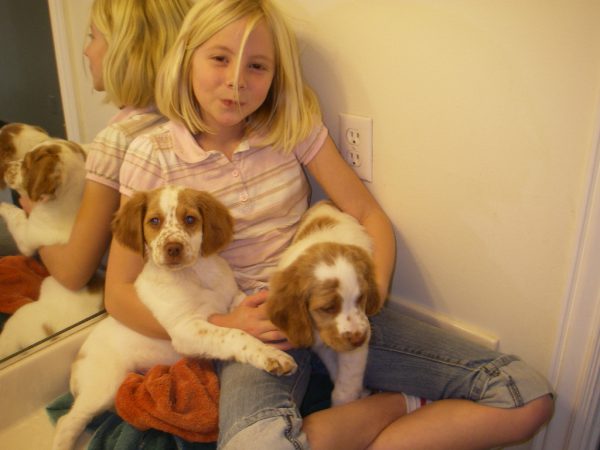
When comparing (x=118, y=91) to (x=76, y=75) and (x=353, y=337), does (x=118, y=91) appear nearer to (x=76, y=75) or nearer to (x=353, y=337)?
(x=76, y=75)

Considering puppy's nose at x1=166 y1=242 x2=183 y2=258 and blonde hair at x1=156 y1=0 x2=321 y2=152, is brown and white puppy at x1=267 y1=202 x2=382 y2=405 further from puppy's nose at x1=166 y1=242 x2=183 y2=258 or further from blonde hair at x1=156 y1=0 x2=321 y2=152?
blonde hair at x1=156 y1=0 x2=321 y2=152

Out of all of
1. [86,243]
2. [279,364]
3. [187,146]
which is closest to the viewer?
[279,364]

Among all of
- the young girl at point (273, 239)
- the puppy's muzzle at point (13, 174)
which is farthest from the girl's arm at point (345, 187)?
the puppy's muzzle at point (13, 174)

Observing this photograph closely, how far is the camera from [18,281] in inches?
69.8

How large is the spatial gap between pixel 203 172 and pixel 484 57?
0.83m

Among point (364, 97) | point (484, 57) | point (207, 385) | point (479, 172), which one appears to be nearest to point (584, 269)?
point (479, 172)

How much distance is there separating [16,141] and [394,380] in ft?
5.05

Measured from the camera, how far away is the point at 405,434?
1.31 m

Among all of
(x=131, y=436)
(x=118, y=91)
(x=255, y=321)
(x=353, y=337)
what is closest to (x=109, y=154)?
(x=118, y=91)

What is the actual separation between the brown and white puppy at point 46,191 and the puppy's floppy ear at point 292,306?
901 mm

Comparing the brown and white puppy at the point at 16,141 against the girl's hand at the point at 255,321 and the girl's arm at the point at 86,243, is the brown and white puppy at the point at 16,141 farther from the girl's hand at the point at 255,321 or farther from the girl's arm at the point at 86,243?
the girl's hand at the point at 255,321

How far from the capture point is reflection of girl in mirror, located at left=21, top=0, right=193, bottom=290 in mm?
1639

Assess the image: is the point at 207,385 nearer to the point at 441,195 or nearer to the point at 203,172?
the point at 203,172

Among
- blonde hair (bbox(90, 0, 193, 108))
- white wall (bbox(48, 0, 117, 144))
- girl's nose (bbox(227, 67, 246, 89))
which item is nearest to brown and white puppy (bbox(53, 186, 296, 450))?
girl's nose (bbox(227, 67, 246, 89))
